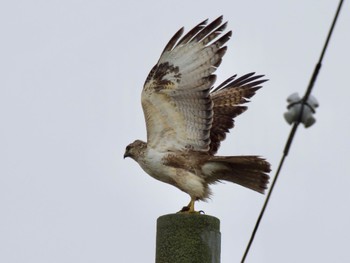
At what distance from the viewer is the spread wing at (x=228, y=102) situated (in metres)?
12.1

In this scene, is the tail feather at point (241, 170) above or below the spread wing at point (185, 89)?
below

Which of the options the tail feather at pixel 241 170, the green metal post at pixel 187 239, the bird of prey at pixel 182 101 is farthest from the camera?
the bird of prey at pixel 182 101

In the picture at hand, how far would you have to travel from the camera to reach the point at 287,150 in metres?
6.36

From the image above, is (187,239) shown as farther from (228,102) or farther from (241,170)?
(228,102)

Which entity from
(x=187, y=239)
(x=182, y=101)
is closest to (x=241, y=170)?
(x=182, y=101)

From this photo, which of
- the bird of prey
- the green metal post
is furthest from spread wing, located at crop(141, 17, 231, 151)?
the green metal post

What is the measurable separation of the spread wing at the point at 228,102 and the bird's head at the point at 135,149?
100cm

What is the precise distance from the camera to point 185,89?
1102 centimetres

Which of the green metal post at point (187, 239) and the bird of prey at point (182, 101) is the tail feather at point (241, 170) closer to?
the bird of prey at point (182, 101)

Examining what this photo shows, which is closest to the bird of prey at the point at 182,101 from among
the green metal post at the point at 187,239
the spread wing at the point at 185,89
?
the spread wing at the point at 185,89

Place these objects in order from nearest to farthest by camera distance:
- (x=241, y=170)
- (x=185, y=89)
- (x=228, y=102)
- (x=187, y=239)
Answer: (x=187, y=239)
(x=241, y=170)
(x=185, y=89)
(x=228, y=102)

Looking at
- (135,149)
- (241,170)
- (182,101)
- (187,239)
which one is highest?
(182,101)

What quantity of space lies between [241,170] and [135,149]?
116cm

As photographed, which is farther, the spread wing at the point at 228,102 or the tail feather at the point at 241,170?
the spread wing at the point at 228,102
